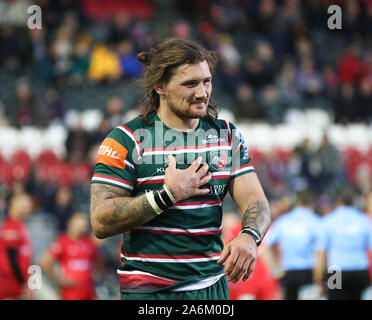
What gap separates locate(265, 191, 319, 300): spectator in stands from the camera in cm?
938

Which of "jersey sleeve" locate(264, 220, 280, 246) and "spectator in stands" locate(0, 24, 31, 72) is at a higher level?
"spectator in stands" locate(0, 24, 31, 72)

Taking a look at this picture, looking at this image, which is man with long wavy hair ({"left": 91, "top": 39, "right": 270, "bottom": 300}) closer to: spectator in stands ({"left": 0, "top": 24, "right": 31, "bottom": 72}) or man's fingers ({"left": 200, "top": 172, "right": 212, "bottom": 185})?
man's fingers ({"left": 200, "top": 172, "right": 212, "bottom": 185})

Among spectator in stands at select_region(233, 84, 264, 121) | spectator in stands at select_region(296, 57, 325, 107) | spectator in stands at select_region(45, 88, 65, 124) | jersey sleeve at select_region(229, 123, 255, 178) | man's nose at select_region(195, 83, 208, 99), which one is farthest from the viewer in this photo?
spectator in stands at select_region(296, 57, 325, 107)

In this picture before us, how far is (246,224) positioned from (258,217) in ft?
0.30

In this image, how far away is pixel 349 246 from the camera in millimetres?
8789

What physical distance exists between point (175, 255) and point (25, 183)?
882 cm

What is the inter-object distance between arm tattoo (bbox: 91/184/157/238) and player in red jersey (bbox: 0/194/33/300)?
5.13m

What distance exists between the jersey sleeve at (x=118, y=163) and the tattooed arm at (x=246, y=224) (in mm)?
630

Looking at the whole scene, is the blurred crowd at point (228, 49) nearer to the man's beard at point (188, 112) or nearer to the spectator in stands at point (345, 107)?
the spectator in stands at point (345, 107)

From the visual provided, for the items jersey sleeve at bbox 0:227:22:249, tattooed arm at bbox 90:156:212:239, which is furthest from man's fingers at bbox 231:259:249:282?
jersey sleeve at bbox 0:227:22:249

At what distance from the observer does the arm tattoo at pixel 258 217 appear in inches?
145

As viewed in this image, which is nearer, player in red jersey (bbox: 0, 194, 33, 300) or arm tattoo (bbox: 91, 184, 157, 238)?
arm tattoo (bbox: 91, 184, 157, 238)

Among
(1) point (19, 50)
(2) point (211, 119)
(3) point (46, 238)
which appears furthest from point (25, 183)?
(2) point (211, 119)

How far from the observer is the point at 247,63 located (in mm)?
16453
